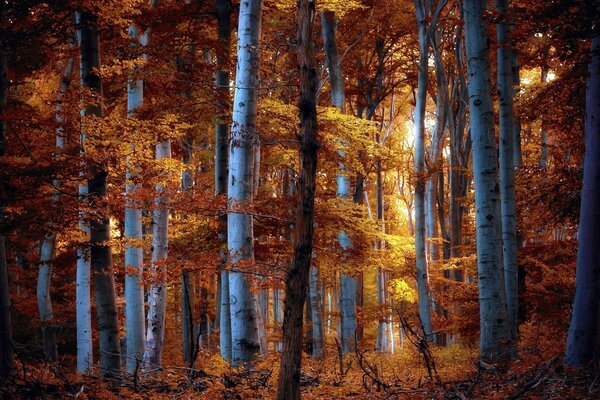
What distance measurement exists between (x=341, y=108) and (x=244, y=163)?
5.85 meters

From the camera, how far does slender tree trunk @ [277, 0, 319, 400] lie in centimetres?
648

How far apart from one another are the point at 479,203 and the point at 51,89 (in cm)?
1091

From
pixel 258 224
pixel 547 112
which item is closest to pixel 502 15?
pixel 547 112

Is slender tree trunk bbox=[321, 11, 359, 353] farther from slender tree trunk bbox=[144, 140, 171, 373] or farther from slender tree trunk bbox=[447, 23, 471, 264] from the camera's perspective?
slender tree trunk bbox=[144, 140, 171, 373]

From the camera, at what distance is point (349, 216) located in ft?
36.7

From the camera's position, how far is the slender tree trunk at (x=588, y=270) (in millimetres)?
6758

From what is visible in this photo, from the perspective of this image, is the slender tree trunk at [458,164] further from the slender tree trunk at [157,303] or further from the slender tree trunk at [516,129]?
the slender tree trunk at [157,303]

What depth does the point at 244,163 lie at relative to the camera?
914 cm

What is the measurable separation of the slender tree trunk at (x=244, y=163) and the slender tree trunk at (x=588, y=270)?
4.41 metres

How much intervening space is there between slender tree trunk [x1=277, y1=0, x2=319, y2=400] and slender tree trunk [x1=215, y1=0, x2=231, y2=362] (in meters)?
4.98

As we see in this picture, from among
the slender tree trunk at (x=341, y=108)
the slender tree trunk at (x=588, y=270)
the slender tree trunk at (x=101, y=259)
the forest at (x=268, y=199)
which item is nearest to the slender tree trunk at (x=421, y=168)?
the forest at (x=268, y=199)

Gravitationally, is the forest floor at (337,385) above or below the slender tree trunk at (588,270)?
below

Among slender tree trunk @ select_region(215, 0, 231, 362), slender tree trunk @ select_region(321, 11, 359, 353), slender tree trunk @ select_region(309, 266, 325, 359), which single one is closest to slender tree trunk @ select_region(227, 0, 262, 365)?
slender tree trunk @ select_region(215, 0, 231, 362)

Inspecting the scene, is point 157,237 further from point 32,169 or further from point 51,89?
point 51,89
